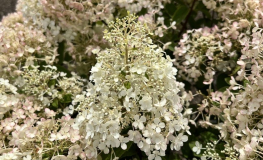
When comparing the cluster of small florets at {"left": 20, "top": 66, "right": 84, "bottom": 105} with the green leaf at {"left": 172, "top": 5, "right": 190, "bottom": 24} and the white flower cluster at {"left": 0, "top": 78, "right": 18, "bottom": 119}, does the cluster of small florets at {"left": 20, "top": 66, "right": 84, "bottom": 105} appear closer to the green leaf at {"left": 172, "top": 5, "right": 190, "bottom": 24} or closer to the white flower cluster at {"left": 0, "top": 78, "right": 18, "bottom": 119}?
the white flower cluster at {"left": 0, "top": 78, "right": 18, "bottom": 119}

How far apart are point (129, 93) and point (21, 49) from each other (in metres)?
0.47

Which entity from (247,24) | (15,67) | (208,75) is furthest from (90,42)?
(247,24)

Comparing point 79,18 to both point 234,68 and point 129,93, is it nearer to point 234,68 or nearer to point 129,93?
point 129,93

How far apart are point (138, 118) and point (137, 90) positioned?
7 cm

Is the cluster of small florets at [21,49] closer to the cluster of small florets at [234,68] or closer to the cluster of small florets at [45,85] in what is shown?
the cluster of small florets at [45,85]

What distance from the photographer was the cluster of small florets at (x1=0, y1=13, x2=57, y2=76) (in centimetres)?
89

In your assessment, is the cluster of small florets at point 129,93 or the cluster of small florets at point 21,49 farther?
the cluster of small florets at point 21,49

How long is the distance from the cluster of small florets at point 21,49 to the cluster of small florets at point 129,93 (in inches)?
13.9

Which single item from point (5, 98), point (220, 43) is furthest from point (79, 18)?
point (220, 43)

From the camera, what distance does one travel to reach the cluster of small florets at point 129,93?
2.04ft

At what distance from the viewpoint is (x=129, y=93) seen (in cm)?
61

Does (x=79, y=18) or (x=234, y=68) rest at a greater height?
(x=79, y=18)

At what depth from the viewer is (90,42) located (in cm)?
106

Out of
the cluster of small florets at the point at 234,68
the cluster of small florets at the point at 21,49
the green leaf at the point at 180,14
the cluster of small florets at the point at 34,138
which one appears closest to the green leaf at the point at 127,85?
the cluster of small florets at the point at 34,138
